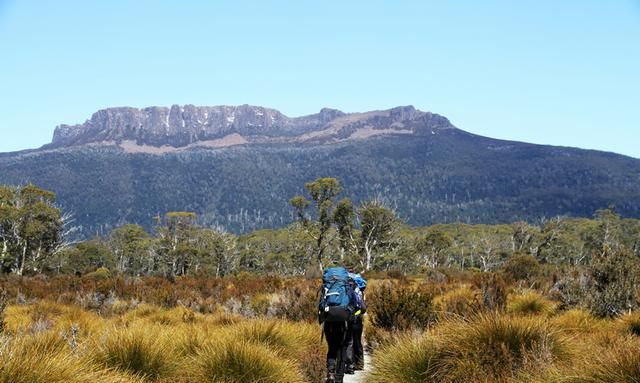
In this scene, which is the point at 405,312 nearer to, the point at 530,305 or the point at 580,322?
the point at 580,322

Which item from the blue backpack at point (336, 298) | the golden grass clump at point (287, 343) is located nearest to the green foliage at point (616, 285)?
the golden grass clump at point (287, 343)

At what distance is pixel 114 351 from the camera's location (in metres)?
6.88

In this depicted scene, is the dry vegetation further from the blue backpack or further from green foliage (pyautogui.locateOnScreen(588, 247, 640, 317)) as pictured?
the blue backpack

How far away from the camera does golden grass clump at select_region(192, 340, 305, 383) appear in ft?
21.4

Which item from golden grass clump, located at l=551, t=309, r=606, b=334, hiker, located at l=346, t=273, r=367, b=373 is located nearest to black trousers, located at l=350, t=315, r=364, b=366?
hiker, located at l=346, t=273, r=367, b=373

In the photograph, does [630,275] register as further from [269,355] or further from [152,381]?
[152,381]

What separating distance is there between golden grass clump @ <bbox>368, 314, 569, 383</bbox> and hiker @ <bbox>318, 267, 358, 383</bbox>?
52 centimetres

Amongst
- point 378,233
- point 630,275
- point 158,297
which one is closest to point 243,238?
point 378,233

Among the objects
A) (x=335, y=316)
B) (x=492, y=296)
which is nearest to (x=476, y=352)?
(x=335, y=316)

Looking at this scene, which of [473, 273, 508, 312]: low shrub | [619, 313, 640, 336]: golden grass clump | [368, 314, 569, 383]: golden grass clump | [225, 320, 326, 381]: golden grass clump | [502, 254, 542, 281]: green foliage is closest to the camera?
[368, 314, 569, 383]: golden grass clump

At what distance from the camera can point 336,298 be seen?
23.7 ft

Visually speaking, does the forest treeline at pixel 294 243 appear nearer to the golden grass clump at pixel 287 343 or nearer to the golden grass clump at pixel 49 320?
the golden grass clump at pixel 287 343

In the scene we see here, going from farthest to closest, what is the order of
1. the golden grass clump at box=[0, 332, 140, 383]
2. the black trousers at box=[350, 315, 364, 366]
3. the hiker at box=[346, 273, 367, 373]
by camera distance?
the black trousers at box=[350, 315, 364, 366], the hiker at box=[346, 273, 367, 373], the golden grass clump at box=[0, 332, 140, 383]

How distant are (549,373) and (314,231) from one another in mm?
43249
